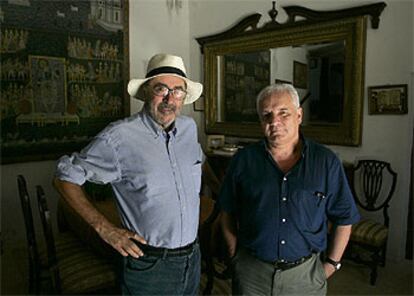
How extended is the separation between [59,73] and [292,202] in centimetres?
325

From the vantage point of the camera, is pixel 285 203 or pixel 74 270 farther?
pixel 74 270

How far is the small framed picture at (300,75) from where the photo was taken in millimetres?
3658

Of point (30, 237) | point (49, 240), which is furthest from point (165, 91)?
point (30, 237)

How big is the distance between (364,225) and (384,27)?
1.69 meters

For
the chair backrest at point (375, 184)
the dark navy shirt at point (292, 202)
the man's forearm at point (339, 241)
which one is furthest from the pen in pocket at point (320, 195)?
the chair backrest at point (375, 184)

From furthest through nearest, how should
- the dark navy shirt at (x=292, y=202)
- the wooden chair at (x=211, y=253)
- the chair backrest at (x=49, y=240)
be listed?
Result: the wooden chair at (x=211, y=253), the chair backrest at (x=49, y=240), the dark navy shirt at (x=292, y=202)

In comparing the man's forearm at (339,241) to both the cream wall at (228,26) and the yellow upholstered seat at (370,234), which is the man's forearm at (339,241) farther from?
the cream wall at (228,26)

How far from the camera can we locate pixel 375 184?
3.13 meters

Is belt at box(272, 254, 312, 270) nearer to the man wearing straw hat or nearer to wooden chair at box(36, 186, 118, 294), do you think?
the man wearing straw hat

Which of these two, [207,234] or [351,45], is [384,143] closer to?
[351,45]

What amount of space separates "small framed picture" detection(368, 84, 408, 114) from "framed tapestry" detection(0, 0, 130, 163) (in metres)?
2.70

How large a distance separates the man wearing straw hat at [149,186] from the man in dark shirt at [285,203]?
226mm

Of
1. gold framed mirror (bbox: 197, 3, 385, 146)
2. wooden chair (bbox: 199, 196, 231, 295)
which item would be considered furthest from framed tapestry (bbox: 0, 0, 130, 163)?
wooden chair (bbox: 199, 196, 231, 295)

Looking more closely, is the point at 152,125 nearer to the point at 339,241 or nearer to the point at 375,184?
the point at 339,241
